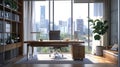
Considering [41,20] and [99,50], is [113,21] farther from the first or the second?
[41,20]

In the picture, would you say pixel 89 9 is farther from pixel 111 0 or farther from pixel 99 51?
pixel 99 51

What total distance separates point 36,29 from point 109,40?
341cm

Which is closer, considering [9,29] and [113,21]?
[9,29]

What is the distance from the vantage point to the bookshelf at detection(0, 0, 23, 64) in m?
6.36

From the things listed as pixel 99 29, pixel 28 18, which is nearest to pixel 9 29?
pixel 28 18

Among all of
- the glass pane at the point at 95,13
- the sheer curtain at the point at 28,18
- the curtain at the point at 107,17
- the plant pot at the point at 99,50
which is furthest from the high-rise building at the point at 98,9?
the sheer curtain at the point at 28,18

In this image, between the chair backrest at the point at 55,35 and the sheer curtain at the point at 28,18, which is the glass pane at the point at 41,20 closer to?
the sheer curtain at the point at 28,18

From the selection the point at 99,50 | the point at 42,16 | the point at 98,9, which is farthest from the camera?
the point at 42,16

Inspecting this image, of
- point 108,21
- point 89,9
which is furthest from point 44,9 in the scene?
point 108,21

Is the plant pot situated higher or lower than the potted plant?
lower

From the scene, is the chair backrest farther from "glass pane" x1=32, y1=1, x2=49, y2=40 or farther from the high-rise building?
the high-rise building

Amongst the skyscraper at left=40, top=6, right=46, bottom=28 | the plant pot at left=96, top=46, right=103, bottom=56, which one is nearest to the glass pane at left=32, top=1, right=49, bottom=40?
the skyscraper at left=40, top=6, right=46, bottom=28

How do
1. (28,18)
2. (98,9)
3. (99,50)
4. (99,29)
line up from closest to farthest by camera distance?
(99,29) < (99,50) < (28,18) < (98,9)

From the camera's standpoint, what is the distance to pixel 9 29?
24.5ft
